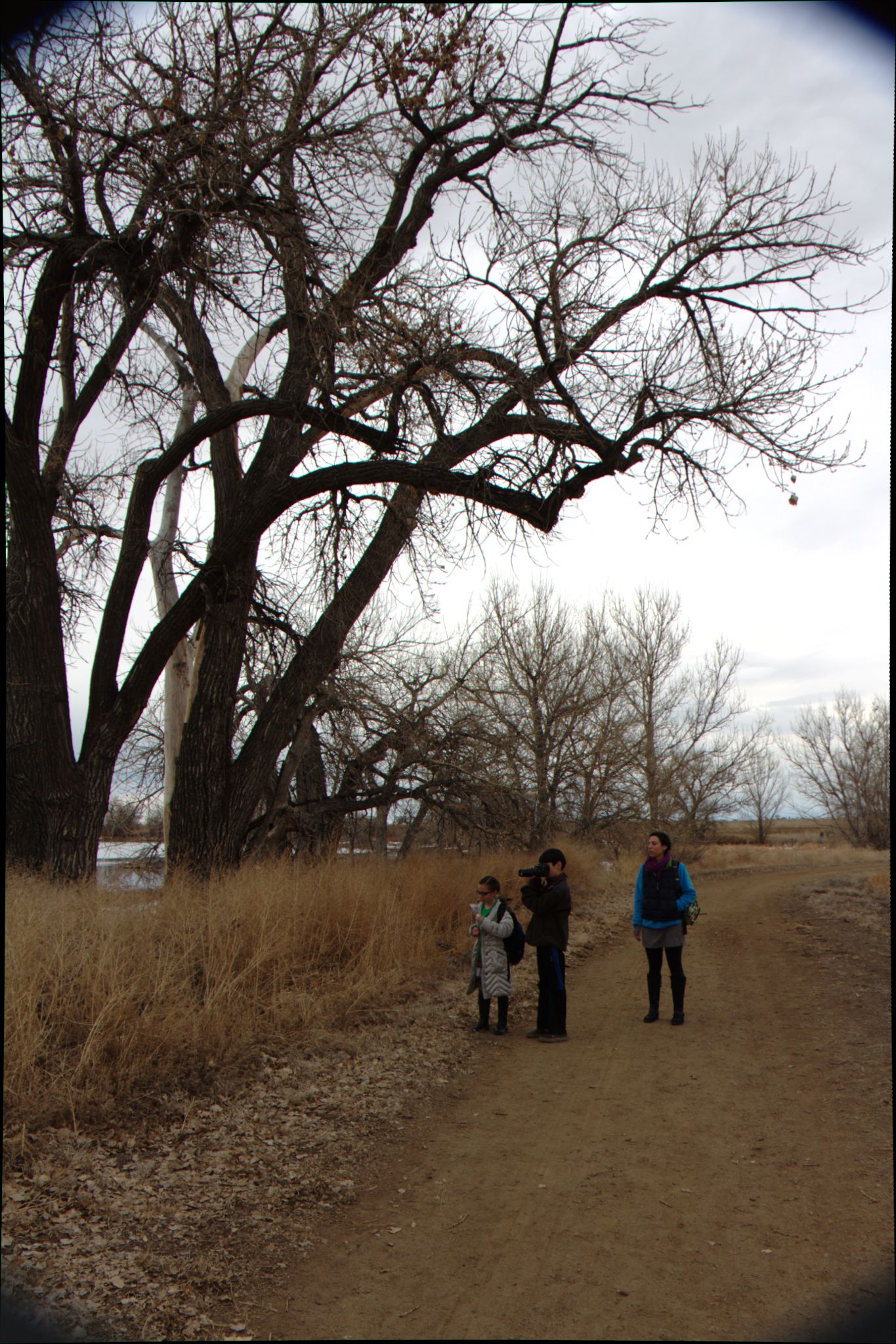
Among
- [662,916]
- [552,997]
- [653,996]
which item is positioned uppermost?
[662,916]

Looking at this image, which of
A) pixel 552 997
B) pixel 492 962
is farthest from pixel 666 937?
pixel 492 962

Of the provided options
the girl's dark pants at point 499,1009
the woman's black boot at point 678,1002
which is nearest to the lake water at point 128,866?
the girl's dark pants at point 499,1009

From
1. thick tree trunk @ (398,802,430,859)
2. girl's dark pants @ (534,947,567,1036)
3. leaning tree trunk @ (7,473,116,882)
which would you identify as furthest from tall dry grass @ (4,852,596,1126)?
thick tree trunk @ (398,802,430,859)

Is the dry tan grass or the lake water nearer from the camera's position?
the dry tan grass

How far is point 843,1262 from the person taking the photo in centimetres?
404

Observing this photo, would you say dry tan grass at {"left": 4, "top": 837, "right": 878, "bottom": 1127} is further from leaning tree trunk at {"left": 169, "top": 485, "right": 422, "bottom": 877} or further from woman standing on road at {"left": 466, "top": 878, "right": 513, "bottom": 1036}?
leaning tree trunk at {"left": 169, "top": 485, "right": 422, "bottom": 877}

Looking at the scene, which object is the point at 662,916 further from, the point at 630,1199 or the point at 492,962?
the point at 630,1199

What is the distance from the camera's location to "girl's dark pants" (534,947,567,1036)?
27.3 feet

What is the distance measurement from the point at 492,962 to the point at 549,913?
67 cm

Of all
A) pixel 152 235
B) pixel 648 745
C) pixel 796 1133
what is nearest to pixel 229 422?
pixel 152 235

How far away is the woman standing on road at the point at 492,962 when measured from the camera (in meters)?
8.55

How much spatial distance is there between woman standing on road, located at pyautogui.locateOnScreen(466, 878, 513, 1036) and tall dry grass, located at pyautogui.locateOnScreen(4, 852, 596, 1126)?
3.19 feet

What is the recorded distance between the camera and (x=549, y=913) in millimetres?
8688

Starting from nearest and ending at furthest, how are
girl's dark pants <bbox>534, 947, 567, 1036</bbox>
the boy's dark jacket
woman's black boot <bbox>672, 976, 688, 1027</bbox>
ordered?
1. girl's dark pants <bbox>534, 947, 567, 1036</bbox>
2. the boy's dark jacket
3. woman's black boot <bbox>672, 976, 688, 1027</bbox>
